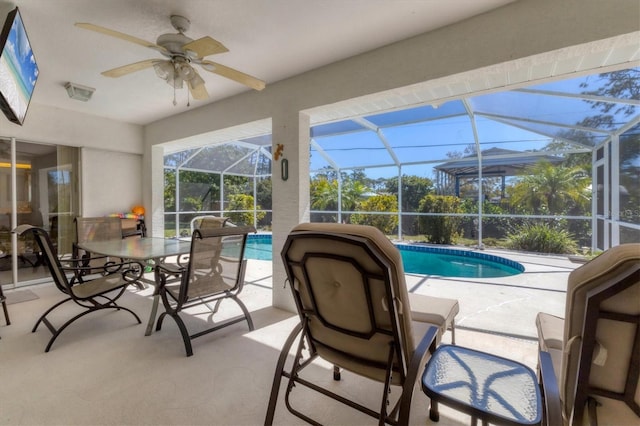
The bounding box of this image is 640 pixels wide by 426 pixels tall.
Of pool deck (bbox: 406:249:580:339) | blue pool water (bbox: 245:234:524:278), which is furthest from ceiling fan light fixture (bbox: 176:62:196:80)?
blue pool water (bbox: 245:234:524:278)

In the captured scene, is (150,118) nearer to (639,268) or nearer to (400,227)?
(639,268)

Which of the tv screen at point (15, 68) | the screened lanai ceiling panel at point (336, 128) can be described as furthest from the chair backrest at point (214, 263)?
the screened lanai ceiling panel at point (336, 128)

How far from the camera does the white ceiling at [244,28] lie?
2.21 m

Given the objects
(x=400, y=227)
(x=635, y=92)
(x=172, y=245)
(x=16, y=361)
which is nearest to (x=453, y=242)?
(x=400, y=227)

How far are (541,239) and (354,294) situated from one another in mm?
7674

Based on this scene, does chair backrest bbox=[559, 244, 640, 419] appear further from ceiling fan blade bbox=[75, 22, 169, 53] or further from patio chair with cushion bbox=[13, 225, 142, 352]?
patio chair with cushion bbox=[13, 225, 142, 352]

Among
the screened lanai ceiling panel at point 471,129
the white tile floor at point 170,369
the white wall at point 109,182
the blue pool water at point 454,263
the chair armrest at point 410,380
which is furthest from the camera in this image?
the blue pool water at point 454,263

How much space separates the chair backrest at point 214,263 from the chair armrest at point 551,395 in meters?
2.29

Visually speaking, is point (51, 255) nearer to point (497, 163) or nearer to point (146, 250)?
point (146, 250)

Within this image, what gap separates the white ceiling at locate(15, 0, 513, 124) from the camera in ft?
7.25

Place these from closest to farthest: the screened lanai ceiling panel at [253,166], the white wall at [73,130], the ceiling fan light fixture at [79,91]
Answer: the ceiling fan light fixture at [79,91] < the white wall at [73,130] < the screened lanai ceiling panel at [253,166]

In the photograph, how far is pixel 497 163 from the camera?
7.82m

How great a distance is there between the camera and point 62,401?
1.89 metres

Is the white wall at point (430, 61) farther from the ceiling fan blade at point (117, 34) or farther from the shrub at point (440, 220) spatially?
the shrub at point (440, 220)
